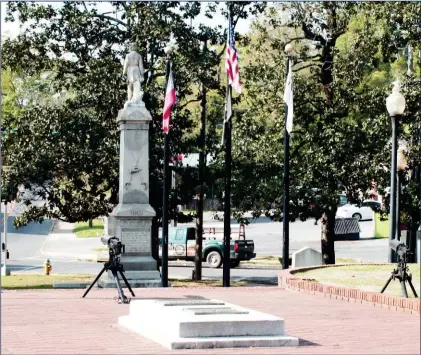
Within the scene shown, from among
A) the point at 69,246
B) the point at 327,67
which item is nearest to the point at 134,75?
the point at 327,67

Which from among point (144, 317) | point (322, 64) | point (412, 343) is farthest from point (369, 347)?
point (322, 64)

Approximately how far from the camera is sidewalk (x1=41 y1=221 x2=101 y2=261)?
42350 millimetres

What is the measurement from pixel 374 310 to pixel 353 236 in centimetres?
3414

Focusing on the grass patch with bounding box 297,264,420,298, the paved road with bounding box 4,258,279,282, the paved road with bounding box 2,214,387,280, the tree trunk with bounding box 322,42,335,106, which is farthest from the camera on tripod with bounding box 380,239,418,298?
the paved road with bounding box 2,214,387,280

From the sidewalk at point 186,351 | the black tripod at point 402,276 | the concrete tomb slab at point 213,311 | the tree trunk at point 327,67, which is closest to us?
the sidewalk at point 186,351

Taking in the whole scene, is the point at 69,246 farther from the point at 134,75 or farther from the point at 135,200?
the point at 135,200

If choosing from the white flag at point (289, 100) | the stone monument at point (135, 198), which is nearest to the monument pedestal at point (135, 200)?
the stone monument at point (135, 198)

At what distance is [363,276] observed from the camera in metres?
18.3

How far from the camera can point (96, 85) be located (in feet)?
93.1

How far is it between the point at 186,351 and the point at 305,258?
14165mm

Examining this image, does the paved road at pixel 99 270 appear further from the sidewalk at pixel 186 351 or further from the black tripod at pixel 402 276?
the black tripod at pixel 402 276

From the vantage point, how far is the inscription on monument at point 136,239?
2178cm

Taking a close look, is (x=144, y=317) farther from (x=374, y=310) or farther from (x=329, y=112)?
(x=329, y=112)

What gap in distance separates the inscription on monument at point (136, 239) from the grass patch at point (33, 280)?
4723 mm
